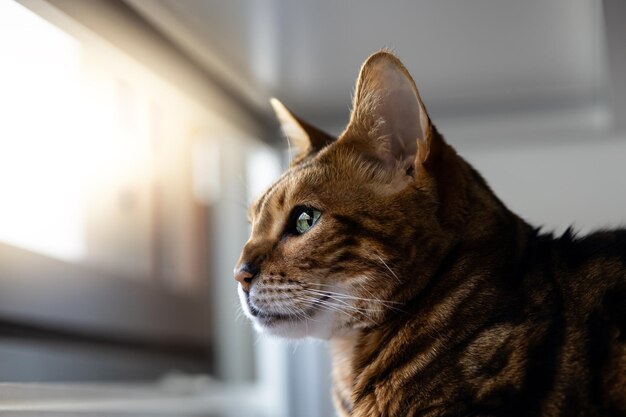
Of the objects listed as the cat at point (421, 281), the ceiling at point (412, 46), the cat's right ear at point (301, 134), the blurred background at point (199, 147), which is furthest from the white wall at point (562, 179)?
the cat at point (421, 281)

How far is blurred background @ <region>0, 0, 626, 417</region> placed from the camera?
1.14m

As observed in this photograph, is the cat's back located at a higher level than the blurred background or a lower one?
lower

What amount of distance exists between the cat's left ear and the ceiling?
184 mm

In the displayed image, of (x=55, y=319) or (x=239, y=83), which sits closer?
(x=55, y=319)

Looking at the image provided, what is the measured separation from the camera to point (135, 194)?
1629mm

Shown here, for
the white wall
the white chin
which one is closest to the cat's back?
the white chin

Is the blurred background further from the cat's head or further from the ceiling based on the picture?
the cat's head

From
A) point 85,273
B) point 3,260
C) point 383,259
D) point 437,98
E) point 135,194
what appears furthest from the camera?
point 135,194

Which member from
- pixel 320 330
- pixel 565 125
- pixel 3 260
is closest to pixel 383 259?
pixel 320 330

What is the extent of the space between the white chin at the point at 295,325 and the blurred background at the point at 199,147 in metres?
0.31

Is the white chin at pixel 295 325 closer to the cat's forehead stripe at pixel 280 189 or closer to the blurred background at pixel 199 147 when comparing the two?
the cat's forehead stripe at pixel 280 189

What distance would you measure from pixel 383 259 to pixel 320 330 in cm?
14

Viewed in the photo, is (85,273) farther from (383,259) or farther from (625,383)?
(625,383)

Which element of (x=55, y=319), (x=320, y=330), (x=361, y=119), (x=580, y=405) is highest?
(x=361, y=119)
